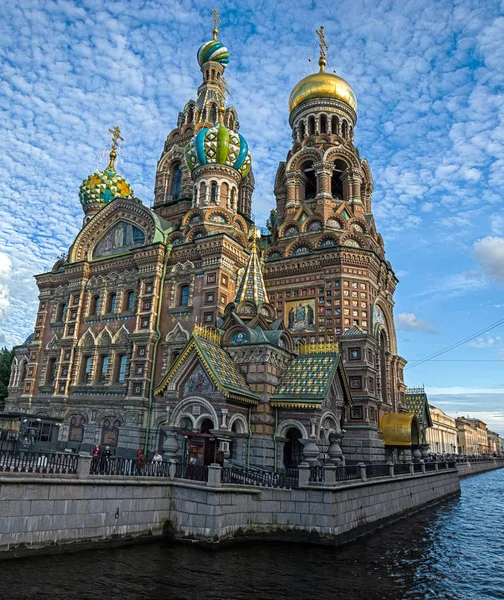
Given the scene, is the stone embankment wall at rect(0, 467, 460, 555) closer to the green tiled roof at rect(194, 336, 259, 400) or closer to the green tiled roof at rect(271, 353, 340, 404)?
the green tiled roof at rect(271, 353, 340, 404)

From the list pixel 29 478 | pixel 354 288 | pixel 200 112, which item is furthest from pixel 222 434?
pixel 200 112

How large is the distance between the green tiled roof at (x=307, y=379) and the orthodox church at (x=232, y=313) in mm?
66

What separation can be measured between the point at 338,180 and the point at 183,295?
582 inches

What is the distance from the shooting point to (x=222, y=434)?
55.4 ft

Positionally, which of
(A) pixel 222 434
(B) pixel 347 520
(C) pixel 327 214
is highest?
(C) pixel 327 214

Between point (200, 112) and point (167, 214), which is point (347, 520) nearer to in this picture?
point (167, 214)

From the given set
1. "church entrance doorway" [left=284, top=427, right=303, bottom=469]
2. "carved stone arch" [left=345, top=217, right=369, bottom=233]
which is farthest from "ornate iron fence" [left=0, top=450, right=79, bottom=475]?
"carved stone arch" [left=345, top=217, right=369, bottom=233]

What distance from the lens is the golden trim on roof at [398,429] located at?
82.5 feet

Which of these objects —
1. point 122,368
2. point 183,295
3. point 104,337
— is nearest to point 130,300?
point 104,337

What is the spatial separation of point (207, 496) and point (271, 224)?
2368cm

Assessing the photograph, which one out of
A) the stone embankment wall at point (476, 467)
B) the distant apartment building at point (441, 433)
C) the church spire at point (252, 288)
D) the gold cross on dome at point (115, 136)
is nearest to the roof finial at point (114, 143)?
the gold cross on dome at point (115, 136)

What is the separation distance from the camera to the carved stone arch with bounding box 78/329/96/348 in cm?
2916

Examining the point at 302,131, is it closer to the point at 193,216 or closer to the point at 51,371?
the point at 193,216

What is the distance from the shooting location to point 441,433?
3280 inches
